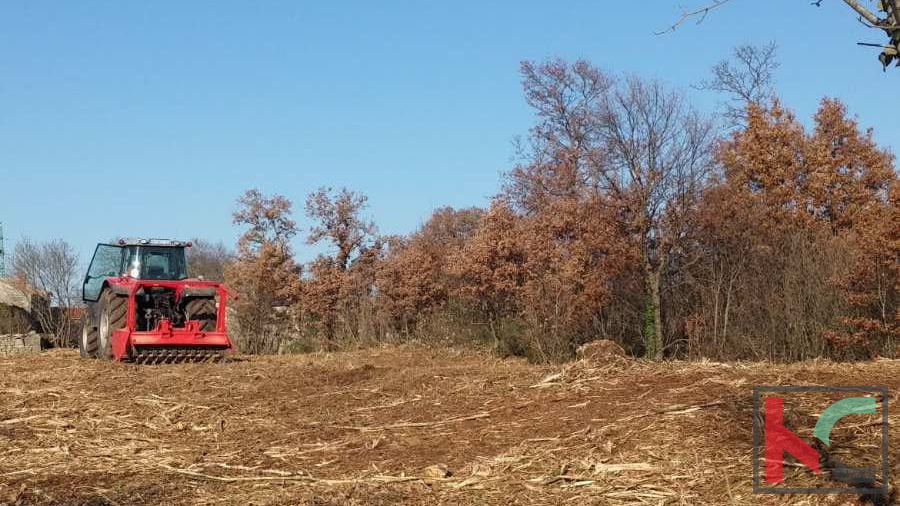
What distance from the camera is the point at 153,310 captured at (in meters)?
16.5

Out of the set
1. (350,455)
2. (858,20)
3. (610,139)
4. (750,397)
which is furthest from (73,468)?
(610,139)

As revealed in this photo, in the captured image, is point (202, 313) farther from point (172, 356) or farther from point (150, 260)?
point (150, 260)

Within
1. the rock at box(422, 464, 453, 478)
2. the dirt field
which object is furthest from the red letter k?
the rock at box(422, 464, 453, 478)

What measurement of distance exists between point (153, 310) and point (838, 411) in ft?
43.0

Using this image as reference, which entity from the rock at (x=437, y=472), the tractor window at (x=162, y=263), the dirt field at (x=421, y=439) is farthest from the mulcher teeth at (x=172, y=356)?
the rock at (x=437, y=472)

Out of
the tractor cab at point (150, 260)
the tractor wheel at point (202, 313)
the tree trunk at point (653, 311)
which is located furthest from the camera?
the tree trunk at point (653, 311)

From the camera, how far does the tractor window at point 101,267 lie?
17.9m

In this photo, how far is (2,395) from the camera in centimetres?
1116

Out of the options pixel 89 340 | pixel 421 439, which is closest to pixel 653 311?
pixel 89 340

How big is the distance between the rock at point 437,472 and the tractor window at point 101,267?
12890mm

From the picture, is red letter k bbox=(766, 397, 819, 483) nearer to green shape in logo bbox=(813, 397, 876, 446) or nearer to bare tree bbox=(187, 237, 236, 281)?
green shape in logo bbox=(813, 397, 876, 446)

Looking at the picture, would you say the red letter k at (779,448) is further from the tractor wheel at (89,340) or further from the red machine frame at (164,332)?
the tractor wheel at (89,340)

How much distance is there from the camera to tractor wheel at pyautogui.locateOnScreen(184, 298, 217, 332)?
53.9 ft

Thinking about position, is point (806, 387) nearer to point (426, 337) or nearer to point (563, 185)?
point (426, 337)
